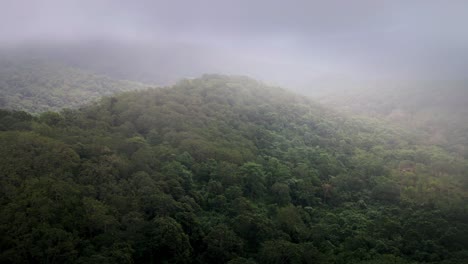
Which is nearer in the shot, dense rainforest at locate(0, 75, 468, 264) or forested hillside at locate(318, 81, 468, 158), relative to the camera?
dense rainforest at locate(0, 75, 468, 264)

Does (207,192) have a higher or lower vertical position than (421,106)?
lower

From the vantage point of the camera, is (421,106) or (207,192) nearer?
(207,192)

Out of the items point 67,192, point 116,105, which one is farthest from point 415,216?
point 116,105

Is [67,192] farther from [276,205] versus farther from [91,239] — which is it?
[276,205]

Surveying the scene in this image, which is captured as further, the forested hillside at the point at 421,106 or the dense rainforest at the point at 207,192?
the forested hillside at the point at 421,106
